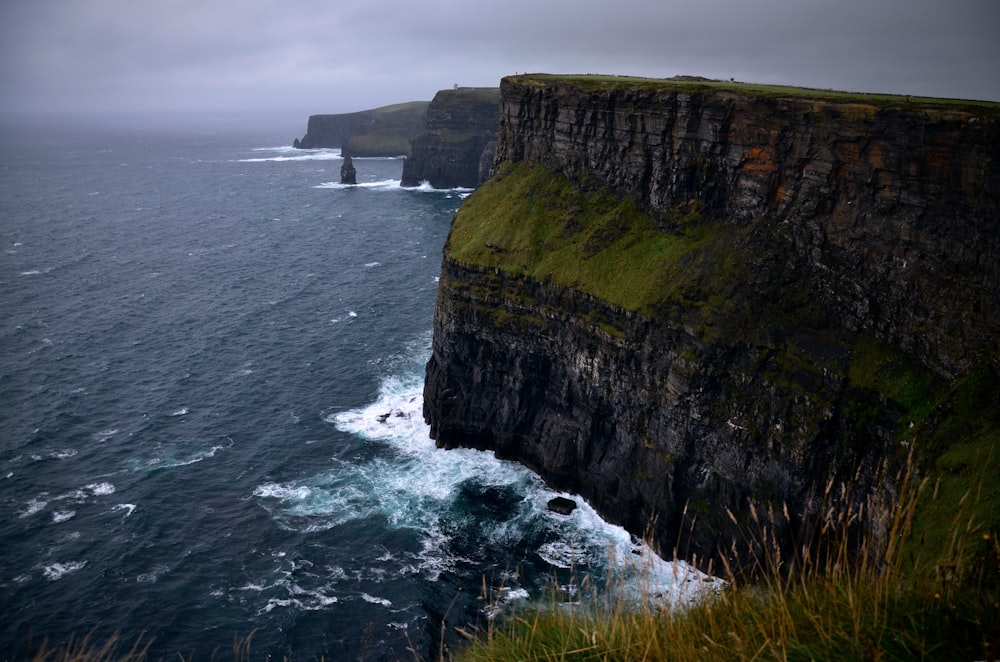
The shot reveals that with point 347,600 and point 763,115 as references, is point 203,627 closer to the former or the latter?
point 347,600

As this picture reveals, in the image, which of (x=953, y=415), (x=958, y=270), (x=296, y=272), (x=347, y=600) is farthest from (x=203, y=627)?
(x=296, y=272)

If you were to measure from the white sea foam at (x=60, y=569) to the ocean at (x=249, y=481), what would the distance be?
0.40ft

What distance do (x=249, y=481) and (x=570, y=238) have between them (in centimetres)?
3499

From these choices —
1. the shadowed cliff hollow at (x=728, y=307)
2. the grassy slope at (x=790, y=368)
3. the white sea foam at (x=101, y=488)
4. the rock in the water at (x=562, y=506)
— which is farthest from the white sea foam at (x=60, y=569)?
the grassy slope at (x=790, y=368)

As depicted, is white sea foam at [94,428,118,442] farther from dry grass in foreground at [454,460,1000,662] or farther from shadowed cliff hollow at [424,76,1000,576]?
dry grass in foreground at [454,460,1000,662]

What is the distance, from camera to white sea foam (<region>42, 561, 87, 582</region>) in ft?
152

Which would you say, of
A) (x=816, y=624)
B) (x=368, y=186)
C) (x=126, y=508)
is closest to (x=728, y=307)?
(x=816, y=624)

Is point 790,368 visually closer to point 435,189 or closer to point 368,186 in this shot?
→ point 435,189

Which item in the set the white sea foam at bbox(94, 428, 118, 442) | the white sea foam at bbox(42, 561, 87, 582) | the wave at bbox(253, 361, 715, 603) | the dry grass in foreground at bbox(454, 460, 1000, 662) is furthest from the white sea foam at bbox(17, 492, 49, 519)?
the dry grass in foreground at bbox(454, 460, 1000, 662)

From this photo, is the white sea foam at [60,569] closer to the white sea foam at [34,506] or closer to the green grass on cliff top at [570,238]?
the white sea foam at [34,506]

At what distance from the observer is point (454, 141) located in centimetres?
18738

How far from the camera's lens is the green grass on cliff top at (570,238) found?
5506 cm

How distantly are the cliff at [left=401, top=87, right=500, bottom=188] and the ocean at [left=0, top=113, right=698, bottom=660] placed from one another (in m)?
80.4

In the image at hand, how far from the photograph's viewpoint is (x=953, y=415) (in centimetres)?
3716
